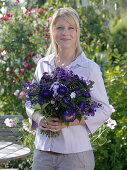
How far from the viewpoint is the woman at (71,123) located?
2.64 metres

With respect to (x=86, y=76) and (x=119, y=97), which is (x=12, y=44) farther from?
(x=86, y=76)

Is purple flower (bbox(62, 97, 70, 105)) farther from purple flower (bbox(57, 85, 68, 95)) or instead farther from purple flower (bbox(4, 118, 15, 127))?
purple flower (bbox(4, 118, 15, 127))

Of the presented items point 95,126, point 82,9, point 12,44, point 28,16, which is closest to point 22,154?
point 95,126

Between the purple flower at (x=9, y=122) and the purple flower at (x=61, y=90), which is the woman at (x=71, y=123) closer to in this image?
the purple flower at (x=61, y=90)

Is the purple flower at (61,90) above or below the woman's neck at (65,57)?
below

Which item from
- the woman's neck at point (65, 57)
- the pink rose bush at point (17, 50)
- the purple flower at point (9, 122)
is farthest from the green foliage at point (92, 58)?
the woman's neck at point (65, 57)

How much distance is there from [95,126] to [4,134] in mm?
2780

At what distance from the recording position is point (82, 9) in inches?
323

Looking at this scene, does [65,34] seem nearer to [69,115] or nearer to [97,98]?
[97,98]

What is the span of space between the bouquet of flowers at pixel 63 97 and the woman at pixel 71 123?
0.20 feet

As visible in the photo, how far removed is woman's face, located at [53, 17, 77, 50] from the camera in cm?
282

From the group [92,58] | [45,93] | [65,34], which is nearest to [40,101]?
[45,93]

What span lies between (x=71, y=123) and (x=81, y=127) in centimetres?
10

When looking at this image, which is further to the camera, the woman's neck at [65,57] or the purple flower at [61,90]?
the woman's neck at [65,57]
